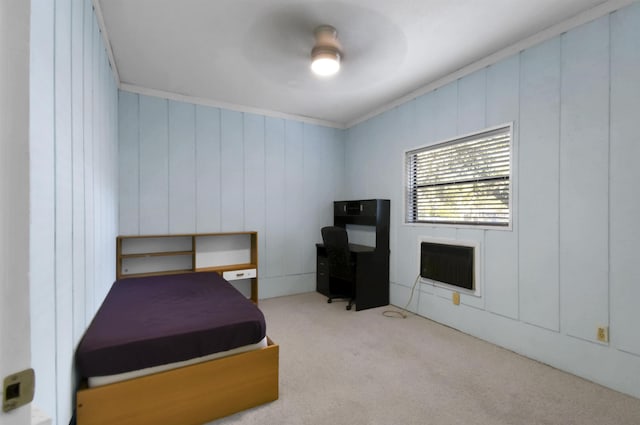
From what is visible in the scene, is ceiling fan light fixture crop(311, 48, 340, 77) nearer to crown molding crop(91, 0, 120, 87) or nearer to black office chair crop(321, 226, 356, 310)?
crown molding crop(91, 0, 120, 87)

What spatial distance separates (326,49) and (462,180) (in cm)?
188

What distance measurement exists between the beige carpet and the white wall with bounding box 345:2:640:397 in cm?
23

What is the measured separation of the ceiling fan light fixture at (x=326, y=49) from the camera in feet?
7.41

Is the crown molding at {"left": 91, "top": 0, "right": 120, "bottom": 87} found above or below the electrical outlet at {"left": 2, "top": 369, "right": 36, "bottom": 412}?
above

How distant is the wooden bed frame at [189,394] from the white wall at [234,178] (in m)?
2.34

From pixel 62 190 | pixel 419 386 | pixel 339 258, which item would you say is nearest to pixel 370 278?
pixel 339 258

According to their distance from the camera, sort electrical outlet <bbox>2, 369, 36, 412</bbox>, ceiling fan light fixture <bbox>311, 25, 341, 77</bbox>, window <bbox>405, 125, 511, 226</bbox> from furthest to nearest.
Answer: window <bbox>405, 125, 511, 226</bbox> < ceiling fan light fixture <bbox>311, 25, 341, 77</bbox> < electrical outlet <bbox>2, 369, 36, 412</bbox>

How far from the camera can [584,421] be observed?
1663 mm

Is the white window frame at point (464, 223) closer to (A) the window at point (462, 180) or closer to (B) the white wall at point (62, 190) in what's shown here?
(A) the window at point (462, 180)

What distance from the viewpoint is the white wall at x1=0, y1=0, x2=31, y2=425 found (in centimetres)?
55

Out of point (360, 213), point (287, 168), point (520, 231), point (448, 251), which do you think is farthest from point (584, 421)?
point (287, 168)

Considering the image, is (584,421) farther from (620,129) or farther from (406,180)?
(406,180)

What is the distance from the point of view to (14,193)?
0.57 metres

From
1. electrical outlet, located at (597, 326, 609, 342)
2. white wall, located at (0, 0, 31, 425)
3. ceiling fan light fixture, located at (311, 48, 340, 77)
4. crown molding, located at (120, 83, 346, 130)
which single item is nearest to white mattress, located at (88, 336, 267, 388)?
white wall, located at (0, 0, 31, 425)
